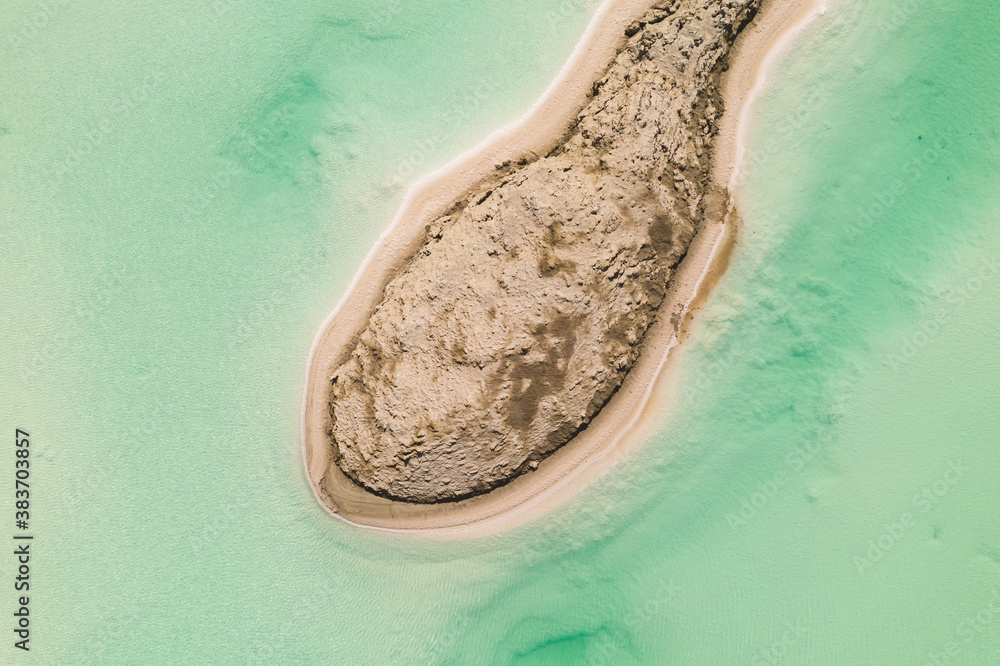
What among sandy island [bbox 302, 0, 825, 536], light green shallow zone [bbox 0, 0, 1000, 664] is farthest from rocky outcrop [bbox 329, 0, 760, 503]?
light green shallow zone [bbox 0, 0, 1000, 664]


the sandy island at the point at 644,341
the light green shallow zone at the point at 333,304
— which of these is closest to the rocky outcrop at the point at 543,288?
the sandy island at the point at 644,341

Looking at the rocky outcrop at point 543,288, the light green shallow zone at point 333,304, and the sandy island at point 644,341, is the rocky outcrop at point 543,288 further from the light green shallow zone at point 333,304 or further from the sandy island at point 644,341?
the light green shallow zone at point 333,304

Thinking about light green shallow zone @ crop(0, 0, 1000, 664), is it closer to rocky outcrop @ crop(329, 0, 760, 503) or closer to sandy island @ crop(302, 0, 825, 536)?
sandy island @ crop(302, 0, 825, 536)

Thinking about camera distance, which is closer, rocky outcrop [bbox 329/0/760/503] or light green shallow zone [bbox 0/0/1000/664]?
rocky outcrop [bbox 329/0/760/503]

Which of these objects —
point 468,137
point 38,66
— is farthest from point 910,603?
point 38,66

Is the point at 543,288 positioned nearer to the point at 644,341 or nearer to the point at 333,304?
the point at 644,341

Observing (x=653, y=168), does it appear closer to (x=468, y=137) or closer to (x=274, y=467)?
(x=468, y=137)

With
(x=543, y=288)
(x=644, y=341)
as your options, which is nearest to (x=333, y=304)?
(x=543, y=288)
